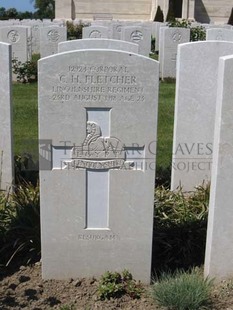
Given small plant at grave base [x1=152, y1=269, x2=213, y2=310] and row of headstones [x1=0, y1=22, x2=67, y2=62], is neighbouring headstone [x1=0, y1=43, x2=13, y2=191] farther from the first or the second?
row of headstones [x1=0, y1=22, x2=67, y2=62]

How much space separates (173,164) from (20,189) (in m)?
1.66

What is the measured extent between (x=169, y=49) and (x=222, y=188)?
12.1m

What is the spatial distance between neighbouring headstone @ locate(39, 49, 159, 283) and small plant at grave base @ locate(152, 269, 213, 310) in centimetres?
37

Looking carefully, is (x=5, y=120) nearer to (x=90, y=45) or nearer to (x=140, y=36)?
(x=90, y=45)

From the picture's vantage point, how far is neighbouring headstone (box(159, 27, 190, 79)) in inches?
601

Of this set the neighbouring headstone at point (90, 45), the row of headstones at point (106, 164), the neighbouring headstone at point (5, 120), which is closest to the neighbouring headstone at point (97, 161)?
the row of headstones at point (106, 164)

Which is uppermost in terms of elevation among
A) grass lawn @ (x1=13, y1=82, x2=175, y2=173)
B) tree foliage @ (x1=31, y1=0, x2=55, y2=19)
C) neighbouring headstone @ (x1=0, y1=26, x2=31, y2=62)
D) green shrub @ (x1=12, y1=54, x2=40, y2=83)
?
tree foliage @ (x1=31, y1=0, x2=55, y2=19)

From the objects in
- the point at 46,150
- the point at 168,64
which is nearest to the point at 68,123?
the point at 46,150

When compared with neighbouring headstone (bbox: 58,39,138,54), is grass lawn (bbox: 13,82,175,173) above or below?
below

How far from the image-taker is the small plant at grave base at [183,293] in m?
3.60

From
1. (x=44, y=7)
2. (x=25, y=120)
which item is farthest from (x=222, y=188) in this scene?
(x=44, y=7)

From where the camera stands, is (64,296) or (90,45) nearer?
(64,296)

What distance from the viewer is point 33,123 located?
9.06 meters

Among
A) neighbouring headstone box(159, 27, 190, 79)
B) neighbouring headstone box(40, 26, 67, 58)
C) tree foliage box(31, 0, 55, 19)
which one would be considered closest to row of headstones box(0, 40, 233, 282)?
neighbouring headstone box(159, 27, 190, 79)
